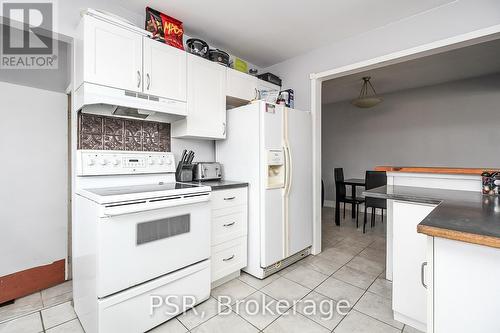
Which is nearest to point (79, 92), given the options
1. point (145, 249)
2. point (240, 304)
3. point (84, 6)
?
point (84, 6)

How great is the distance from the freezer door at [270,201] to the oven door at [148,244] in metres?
0.59

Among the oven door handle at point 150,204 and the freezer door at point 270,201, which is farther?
the freezer door at point 270,201

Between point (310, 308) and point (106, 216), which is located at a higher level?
point (106, 216)

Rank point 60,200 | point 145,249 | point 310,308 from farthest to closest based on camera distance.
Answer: point 60,200 < point 310,308 < point 145,249

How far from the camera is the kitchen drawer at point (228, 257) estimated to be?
205 centimetres

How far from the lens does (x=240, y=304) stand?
5.98 ft

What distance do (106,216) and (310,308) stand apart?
1.60 metres

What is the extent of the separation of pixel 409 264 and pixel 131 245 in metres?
1.87

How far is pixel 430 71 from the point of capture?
3.60 m

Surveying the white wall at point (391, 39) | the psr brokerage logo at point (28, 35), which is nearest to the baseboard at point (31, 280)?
the psr brokerage logo at point (28, 35)

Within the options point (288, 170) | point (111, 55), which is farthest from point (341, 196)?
point (111, 55)

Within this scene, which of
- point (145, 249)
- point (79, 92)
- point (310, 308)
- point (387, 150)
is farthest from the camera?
point (387, 150)

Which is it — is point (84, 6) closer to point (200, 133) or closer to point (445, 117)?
point (200, 133)

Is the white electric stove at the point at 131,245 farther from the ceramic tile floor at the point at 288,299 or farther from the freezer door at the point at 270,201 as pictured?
the freezer door at the point at 270,201
